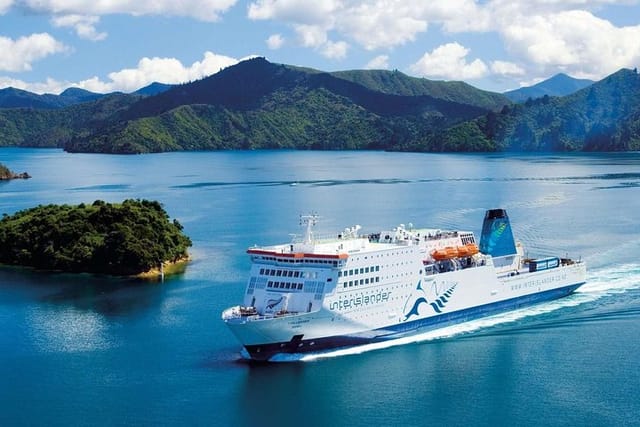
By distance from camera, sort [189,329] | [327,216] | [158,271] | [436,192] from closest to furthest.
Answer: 1. [189,329]
2. [158,271]
3. [327,216]
4. [436,192]

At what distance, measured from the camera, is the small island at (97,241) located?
1984 inches

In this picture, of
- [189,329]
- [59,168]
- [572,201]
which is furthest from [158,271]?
[59,168]

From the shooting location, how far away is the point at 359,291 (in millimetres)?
32688

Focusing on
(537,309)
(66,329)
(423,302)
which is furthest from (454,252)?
(66,329)

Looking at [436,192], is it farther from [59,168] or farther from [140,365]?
[59,168]

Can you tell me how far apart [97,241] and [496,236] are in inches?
966

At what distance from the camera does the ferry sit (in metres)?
31.4

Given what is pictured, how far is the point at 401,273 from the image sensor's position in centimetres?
3450

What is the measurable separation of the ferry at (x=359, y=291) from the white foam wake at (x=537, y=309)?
266mm

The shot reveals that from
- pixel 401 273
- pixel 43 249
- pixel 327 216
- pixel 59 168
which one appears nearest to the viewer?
pixel 401 273

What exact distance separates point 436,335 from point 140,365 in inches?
476

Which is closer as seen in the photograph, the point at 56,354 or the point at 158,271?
the point at 56,354

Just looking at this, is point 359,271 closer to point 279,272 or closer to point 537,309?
point 279,272

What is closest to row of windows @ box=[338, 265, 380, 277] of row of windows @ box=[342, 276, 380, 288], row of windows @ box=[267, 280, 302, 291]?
row of windows @ box=[342, 276, 380, 288]
